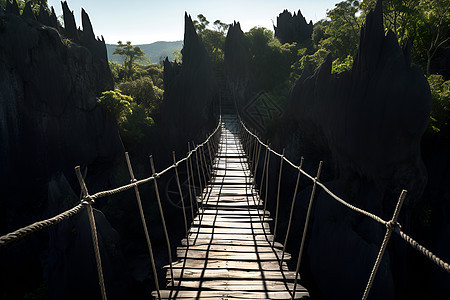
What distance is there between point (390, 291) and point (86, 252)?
9165 millimetres

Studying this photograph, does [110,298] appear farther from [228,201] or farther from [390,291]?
[390,291]

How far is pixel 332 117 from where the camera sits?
9.63 meters

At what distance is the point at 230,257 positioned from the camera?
3396 millimetres

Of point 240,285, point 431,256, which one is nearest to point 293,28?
point 240,285

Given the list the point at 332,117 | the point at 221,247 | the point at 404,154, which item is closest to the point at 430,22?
the point at 332,117

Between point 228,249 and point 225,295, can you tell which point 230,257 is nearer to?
point 228,249

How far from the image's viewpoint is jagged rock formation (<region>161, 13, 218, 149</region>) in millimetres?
20984

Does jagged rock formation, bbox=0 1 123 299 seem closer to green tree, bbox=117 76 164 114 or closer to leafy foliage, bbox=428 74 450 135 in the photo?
green tree, bbox=117 76 164 114

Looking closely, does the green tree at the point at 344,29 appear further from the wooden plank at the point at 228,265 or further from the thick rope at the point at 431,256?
the thick rope at the point at 431,256

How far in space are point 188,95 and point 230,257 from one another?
19060 mm

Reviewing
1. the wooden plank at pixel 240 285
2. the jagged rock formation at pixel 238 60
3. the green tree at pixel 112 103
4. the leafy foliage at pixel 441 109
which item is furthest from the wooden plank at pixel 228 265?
the jagged rock formation at pixel 238 60

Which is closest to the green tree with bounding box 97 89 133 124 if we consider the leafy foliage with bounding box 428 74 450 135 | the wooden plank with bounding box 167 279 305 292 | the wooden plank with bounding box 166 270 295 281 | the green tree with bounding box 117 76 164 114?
the green tree with bounding box 117 76 164 114

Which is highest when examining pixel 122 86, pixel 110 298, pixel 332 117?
pixel 122 86

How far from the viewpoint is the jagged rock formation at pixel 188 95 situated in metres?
21.0
